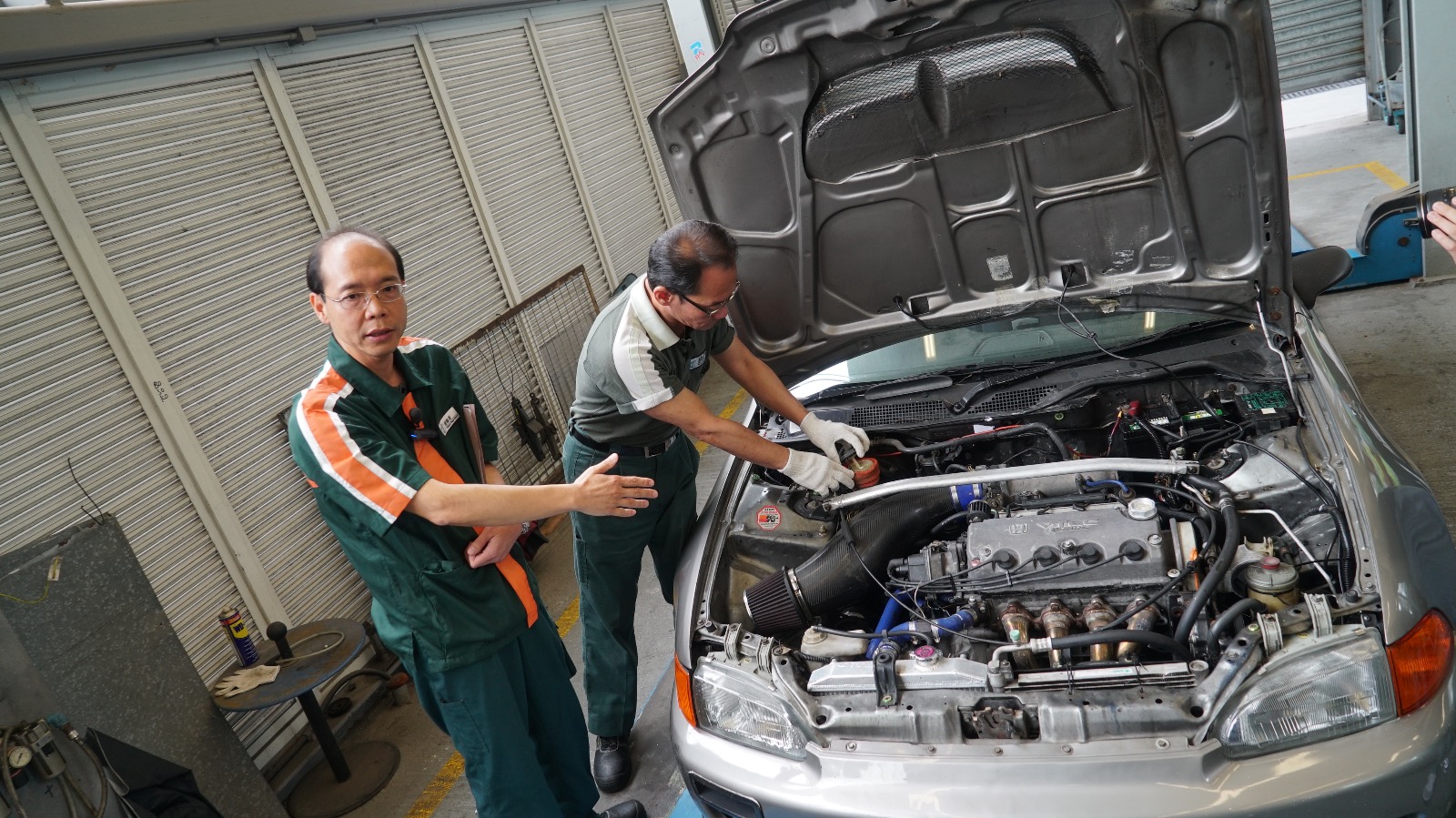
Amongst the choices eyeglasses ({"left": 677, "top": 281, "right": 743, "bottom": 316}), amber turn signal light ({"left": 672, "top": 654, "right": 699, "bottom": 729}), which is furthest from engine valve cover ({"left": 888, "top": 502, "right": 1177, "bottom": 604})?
eyeglasses ({"left": 677, "top": 281, "right": 743, "bottom": 316})

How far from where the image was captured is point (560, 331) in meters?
5.84

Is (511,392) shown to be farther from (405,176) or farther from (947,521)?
(947,521)

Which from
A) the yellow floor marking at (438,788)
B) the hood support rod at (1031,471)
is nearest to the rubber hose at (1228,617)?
the hood support rod at (1031,471)

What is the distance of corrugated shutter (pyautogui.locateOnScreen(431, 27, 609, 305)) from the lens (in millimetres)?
5387

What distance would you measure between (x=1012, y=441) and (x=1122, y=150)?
0.92 meters

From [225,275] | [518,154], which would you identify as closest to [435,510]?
[225,275]

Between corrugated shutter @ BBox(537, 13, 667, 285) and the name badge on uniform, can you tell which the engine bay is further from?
corrugated shutter @ BBox(537, 13, 667, 285)

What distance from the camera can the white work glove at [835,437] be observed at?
112 inches

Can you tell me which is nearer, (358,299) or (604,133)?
(358,299)

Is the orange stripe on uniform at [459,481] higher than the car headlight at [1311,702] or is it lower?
higher

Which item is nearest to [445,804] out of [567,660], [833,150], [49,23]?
[567,660]

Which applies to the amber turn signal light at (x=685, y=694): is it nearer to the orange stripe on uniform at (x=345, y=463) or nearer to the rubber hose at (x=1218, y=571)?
the orange stripe on uniform at (x=345, y=463)

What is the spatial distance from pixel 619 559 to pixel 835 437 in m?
0.79

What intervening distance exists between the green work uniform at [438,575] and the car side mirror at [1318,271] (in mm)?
2811
